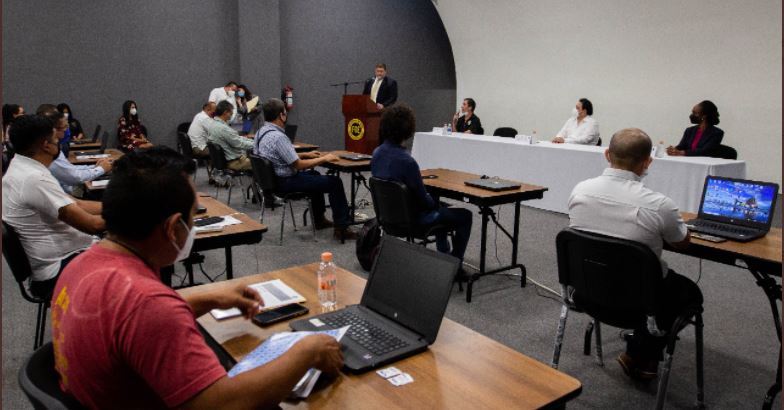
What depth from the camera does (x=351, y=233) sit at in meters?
5.21

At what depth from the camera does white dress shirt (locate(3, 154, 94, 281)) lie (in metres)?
2.58

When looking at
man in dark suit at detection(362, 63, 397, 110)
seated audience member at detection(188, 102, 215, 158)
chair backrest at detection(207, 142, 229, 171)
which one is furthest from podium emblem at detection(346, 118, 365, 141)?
chair backrest at detection(207, 142, 229, 171)

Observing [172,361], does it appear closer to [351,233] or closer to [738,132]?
[351,233]

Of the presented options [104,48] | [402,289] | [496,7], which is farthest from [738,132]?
[104,48]

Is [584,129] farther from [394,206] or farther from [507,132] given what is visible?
[394,206]

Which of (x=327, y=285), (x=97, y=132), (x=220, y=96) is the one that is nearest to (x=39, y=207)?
(x=327, y=285)

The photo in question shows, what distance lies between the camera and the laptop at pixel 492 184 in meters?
3.84

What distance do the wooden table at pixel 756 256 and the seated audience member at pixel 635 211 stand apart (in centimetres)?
14

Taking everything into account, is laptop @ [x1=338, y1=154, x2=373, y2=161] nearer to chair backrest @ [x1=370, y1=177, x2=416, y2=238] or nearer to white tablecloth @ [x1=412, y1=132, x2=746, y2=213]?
chair backrest @ [x1=370, y1=177, x2=416, y2=238]

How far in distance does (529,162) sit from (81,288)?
19.1ft

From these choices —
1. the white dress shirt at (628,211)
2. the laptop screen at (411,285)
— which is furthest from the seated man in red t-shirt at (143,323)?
the white dress shirt at (628,211)

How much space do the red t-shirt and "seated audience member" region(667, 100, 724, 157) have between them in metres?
5.84

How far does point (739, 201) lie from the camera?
2768 mm

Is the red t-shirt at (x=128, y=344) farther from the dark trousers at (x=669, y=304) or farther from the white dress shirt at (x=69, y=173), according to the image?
the white dress shirt at (x=69, y=173)
